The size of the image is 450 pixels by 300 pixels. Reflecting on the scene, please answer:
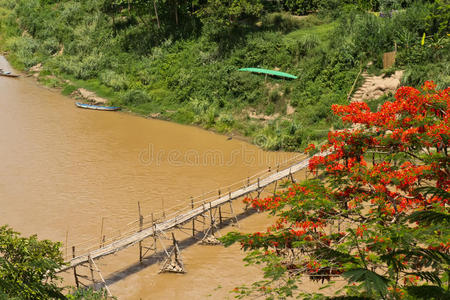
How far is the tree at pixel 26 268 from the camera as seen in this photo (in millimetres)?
10359

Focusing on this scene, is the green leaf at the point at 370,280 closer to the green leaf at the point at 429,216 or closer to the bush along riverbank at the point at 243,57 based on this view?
the green leaf at the point at 429,216

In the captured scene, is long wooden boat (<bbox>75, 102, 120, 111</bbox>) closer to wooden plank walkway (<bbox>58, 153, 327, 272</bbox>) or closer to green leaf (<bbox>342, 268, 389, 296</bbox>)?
wooden plank walkway (<bbox>58, 153, 327, 272</bbox>)

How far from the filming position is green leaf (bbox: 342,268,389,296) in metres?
7.93

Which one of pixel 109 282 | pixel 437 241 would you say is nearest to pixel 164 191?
pixel 109 282

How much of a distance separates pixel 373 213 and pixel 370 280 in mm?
5361

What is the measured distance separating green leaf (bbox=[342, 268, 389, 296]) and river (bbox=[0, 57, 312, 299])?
9.15m

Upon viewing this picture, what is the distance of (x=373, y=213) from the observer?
43.2 feet

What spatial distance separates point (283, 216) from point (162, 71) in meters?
26.1

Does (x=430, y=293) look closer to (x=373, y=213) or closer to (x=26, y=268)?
(x=373, y=213)

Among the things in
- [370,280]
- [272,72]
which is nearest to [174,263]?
[370,280]

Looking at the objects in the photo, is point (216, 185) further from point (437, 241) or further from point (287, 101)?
point (437, 241)

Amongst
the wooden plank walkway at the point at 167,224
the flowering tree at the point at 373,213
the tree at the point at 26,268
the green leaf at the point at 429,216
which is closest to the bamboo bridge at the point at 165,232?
the wooden plank walkway at the point at 167,224

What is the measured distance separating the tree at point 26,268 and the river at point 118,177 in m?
4.48

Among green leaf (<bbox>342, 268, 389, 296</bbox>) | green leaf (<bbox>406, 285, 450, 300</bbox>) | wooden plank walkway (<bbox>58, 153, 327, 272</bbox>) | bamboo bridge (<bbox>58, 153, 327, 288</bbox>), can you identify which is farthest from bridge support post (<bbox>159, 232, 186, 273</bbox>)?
green leaf (<bbox>406, 285, 450, 300</bbox>)
